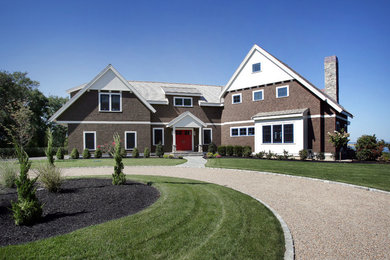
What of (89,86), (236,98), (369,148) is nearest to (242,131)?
(236,98)

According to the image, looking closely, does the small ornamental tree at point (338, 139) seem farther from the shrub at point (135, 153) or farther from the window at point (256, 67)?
the shrub at point (135, 153)

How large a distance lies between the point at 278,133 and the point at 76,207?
17.5m

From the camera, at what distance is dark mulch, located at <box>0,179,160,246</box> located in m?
4.27

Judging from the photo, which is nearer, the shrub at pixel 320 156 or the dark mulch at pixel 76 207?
the dark mulch at pixel 76 207

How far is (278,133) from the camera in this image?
19.7 m

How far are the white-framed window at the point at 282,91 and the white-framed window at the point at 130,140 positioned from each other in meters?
14.1

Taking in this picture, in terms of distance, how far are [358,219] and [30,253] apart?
21.8 ft

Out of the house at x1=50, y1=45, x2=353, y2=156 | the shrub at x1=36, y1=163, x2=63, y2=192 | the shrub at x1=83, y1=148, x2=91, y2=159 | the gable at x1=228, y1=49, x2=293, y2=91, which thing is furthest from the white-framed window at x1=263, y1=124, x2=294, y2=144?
the shrub at x1=36, y1=163, x2=63, y2=192

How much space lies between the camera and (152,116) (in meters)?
24.0

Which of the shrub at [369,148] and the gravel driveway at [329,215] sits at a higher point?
the shrub at [369,148]

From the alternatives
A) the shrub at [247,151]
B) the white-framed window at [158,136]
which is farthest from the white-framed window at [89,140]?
the shrub at [247,151]

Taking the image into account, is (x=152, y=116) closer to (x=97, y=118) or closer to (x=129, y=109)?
(x=129, y=109)

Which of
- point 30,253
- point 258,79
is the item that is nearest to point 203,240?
point 30,253

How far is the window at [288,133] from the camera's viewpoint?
61.7ft
